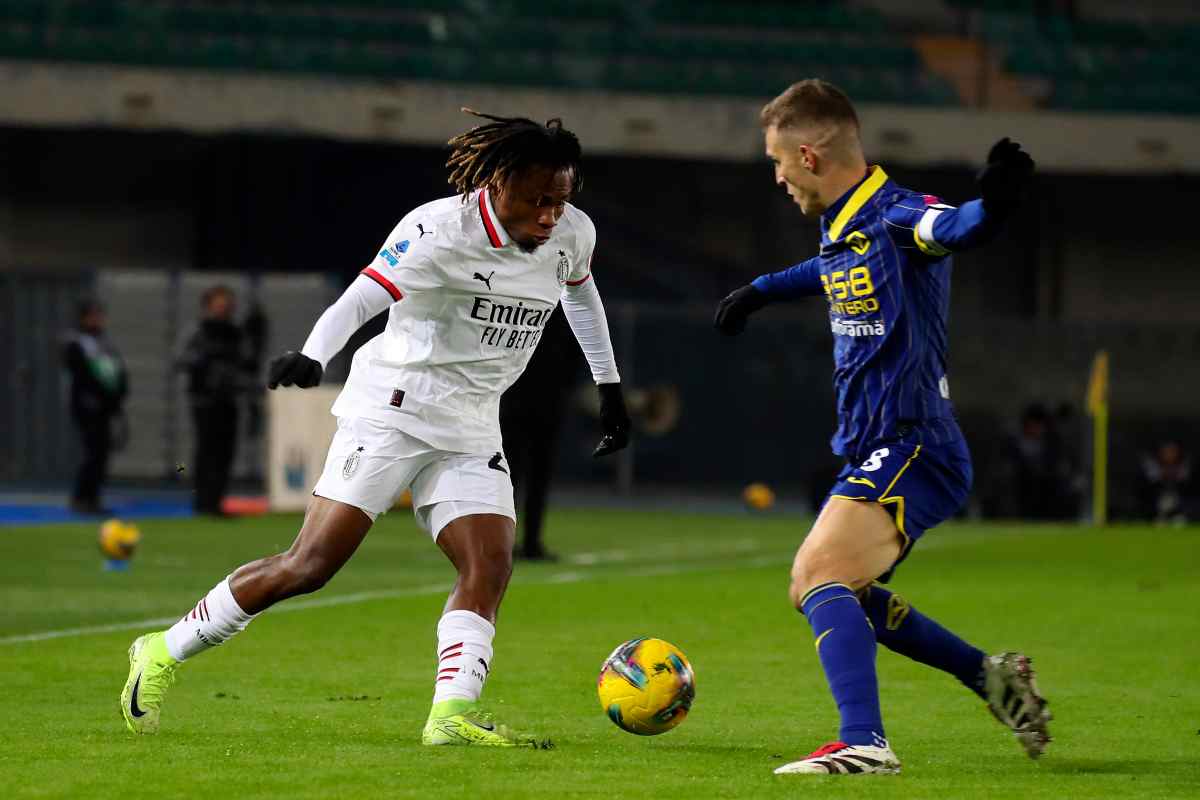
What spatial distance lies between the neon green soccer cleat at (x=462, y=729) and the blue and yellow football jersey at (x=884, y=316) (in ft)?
4.51

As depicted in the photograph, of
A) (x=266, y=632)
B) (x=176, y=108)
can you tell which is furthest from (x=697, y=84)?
(x=266, y=632)

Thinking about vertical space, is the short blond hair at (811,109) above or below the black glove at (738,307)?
above

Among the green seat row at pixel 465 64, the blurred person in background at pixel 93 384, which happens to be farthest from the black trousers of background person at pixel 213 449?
the green seat row at pixel 465 64

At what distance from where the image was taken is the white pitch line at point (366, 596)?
10.3m

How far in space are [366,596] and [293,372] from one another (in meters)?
6.72

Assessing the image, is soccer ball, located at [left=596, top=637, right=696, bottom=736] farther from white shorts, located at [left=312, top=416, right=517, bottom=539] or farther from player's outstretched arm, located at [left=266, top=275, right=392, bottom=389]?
player's outstretched arm, located at [left=266, top=275, right=392, bottom=389]

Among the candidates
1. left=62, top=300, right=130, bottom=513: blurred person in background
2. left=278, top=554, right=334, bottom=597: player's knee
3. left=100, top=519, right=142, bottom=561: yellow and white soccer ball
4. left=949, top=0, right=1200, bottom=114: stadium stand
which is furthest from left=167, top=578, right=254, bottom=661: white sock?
left=949, top=0, right=1200, bottom=114: stadium stand

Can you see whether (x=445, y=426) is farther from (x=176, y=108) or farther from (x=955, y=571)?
(x=176, y=108)

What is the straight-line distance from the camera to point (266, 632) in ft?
34.6

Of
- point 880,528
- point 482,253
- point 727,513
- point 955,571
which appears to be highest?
point 482,253

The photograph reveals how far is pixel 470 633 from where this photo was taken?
659 centimetres

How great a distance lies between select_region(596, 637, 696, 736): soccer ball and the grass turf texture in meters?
0.10

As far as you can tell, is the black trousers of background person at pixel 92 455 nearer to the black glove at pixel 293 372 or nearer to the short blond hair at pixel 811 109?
the black glove at pixel 293 372

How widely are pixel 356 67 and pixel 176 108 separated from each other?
8.88ft
